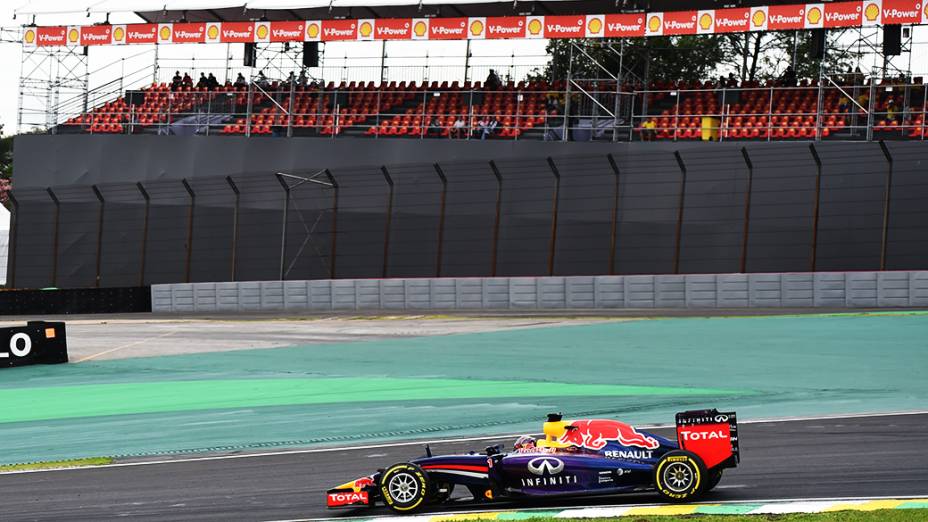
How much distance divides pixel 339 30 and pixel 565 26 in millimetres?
7482

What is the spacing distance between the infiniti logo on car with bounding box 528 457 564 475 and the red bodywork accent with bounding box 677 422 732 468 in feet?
3.03

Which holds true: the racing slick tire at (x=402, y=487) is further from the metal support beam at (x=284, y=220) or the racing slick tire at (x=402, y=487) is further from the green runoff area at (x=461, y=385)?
the metal support beam at (x=284, y=220)

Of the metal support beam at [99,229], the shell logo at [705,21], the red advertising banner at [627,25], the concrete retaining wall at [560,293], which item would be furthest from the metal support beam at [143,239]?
the shell logo at [705,21]

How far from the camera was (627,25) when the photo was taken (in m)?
36.1

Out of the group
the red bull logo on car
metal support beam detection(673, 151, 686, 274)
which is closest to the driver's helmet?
the red bull logo on car

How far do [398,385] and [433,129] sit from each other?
19.8m

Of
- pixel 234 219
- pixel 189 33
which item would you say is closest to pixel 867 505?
pixel 234 219

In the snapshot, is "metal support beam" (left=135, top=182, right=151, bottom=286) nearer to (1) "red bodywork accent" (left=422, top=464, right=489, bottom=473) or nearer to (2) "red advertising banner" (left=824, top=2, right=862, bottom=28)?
(2) "red advertising banner" (left=824, top=2, right=862, bottom=28)

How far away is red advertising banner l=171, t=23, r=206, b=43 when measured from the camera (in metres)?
41.9

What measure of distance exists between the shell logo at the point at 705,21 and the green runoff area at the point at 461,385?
11.8m

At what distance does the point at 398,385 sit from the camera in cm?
1936

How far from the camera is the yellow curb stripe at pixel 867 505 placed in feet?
30.8

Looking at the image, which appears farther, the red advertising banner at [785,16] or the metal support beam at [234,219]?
the metal support beam at [234,219]

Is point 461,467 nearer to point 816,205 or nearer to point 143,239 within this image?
point 816,205
